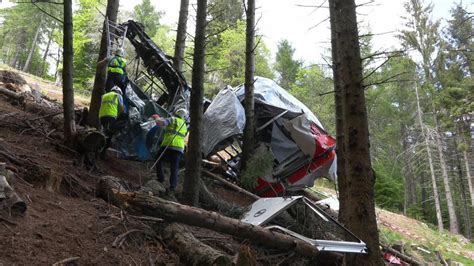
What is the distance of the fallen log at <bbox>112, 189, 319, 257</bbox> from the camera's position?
4.59 meters

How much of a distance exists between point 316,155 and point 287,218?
2500 millimetres

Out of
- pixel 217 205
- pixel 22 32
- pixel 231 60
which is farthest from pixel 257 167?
pixel 22 32

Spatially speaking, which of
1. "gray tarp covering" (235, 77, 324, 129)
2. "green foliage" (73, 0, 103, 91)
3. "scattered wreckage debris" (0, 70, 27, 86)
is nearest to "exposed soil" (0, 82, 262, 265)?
"gray tarp covering" (235, 77, 324, 129)

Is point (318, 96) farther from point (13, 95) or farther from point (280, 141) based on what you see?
point (13, 95)

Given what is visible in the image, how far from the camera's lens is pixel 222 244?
5.25 metres

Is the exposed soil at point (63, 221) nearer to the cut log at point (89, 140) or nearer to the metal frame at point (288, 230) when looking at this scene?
the cut log at point (89, 140)

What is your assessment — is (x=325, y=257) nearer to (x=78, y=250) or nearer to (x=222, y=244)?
(x=222, y=244)

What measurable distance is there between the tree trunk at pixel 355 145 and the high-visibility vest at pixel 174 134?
3446 millimetres

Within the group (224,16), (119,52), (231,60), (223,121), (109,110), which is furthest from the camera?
(224,16)

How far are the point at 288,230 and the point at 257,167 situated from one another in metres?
3.27

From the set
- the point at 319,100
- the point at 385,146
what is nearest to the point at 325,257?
the point at 319,100

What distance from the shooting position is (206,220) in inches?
190

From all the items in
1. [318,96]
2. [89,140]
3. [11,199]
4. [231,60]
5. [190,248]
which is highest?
[231,60]

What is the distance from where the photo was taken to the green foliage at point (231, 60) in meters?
22.1
